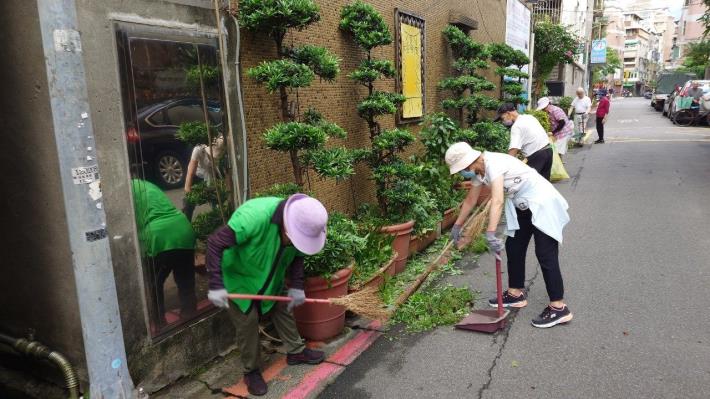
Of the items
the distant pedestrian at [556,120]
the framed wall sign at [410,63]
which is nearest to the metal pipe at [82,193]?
the framed wall sign at [410,63]

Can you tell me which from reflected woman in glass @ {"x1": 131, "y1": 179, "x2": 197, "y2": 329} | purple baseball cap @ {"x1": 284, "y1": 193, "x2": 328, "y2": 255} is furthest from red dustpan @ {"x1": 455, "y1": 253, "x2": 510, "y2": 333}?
reflected woman in glass @ {"x1": 131, "y1": 179, "x2": 197, "y2": 329}

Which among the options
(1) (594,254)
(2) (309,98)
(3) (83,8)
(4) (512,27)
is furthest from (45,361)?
(4) (512,27)

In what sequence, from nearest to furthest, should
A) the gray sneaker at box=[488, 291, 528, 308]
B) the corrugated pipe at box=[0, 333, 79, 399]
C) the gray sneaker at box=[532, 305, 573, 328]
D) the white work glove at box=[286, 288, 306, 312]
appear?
the corrugated pipe at box=[0, 333, 79, 399]
the white work glove at box=[286, 288, 306, 312]
the gray sneaker at box=[532, 305, 573, 328]
the gray sneaker at box=[488, 291, 528, 308]

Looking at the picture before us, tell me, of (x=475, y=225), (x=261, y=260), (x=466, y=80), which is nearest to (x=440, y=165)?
(x=475, y=225)

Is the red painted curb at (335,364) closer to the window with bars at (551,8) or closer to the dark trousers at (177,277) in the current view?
the dark trousers at (177,277)

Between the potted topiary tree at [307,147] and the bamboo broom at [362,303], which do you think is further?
the potted topiary tree at [307,147]

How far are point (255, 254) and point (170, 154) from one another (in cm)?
100

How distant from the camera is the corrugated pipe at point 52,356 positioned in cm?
336

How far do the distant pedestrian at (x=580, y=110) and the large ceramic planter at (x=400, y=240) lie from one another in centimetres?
1240

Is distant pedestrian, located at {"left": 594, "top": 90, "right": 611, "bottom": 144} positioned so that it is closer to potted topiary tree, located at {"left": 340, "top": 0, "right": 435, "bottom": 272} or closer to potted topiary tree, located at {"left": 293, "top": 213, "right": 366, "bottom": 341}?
potted topiary tree, located at {"left": 340, "top": 0, "right": 435, "bottom": 272}

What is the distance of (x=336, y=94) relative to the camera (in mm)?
6324

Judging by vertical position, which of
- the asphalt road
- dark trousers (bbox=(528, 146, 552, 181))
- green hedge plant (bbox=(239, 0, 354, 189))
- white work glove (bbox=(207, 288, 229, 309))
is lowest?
the asphalt road

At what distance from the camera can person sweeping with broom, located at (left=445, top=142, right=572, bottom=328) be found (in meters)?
4.38

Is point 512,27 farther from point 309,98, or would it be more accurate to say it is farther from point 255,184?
point 255,184
